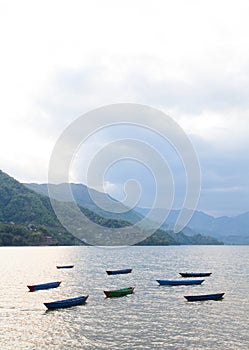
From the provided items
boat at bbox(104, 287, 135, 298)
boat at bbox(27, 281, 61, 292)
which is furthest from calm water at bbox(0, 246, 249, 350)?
boat at bbox(104, 287, 135, 298)

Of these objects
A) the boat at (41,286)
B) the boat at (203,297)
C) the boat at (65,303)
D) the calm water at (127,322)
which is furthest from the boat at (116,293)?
the boat at (41,286)

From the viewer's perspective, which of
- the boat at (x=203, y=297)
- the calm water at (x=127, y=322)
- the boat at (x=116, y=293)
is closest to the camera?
the calm water at (x=127, y=322)

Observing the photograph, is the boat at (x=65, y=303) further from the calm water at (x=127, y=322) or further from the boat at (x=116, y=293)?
the boat at (x=116, y=293)

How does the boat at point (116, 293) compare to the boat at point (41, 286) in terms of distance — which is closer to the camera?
the boat at point (116, 293)

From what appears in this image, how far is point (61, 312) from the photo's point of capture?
83.2 m

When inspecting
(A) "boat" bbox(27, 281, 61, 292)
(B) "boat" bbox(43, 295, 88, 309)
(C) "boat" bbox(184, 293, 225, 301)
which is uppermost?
(C) "boat" bbox(184, 293, 225, 301)

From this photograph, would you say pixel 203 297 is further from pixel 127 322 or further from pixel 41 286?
pixel 41 286

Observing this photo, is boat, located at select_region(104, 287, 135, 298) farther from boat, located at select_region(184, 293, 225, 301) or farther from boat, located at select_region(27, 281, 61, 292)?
boat, located at select_region(27, 281, 61, 292)

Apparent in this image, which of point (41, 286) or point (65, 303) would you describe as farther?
point (41, 286)

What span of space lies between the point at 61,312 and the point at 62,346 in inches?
943

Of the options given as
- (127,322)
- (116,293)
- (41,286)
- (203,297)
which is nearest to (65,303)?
(127,322)

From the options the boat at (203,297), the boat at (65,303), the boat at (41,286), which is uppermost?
the boat at (203,297)

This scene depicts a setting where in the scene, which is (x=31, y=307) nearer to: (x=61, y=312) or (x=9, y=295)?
(x=61, y=312)

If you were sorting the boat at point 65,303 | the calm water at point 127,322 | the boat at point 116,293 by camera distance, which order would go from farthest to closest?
the boat at point 116,293
the boat at point 65,303
the calm water at point 127,322
